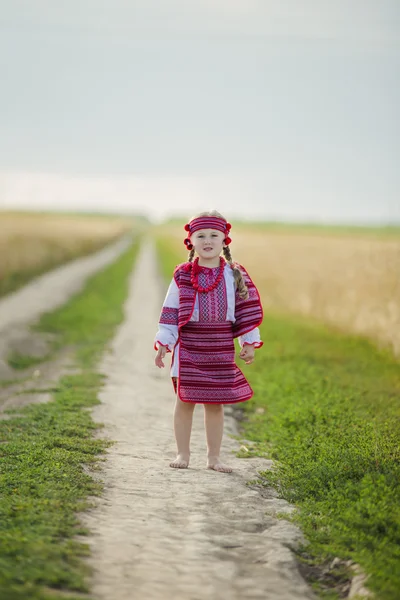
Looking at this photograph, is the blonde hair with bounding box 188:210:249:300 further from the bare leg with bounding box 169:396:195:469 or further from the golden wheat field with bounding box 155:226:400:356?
the golden wheat field with bounding box 155:226:400:356

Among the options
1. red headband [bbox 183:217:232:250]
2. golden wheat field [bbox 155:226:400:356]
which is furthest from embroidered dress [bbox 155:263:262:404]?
golden wheat field [bbox 155:226:400:356]

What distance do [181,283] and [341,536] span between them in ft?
7.49

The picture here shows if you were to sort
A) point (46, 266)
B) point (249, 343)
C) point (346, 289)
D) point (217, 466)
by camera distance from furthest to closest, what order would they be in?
1. point (46, 266)
2. point (346, 289)
3. point (217, 466)
4. point (249, 343)

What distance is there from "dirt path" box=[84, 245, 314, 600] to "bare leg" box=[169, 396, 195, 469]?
0.10 meters

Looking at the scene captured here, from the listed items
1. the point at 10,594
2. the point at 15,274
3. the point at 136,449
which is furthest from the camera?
the point at 15,274

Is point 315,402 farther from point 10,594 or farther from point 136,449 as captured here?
point 10,594

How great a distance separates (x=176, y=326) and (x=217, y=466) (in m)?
1.17

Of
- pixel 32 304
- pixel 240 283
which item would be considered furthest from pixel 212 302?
pixel 32 304

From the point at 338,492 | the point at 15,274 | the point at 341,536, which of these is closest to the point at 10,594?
the point at 341,536

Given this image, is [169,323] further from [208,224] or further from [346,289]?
[346,289]

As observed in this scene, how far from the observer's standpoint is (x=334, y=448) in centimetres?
633

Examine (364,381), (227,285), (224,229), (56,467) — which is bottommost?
(56,467)

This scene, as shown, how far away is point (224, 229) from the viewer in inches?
233

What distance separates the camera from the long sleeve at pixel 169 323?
228 inches
